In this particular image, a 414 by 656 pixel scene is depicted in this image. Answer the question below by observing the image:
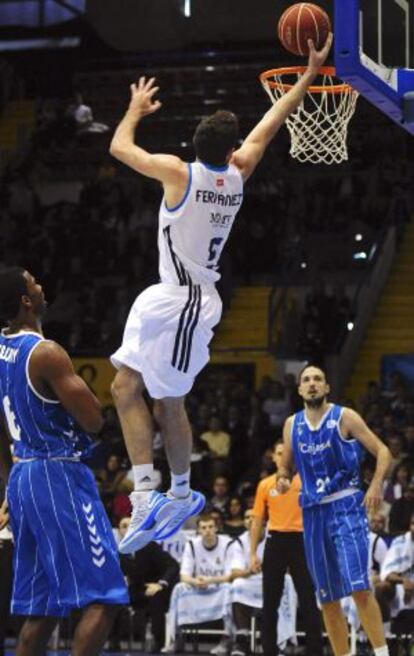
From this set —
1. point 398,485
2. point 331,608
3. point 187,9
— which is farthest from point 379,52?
point 187,9

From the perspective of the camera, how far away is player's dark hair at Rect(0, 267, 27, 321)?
7320 mm

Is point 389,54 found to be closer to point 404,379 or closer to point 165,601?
point 165,601

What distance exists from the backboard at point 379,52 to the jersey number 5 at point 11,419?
9.53 ft

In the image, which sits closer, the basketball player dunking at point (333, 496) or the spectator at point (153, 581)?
the basketball player dunking at point (333, 496)

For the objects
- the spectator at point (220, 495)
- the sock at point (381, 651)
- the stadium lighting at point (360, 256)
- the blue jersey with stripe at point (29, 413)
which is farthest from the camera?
the stadium lighting at point (360, 256)

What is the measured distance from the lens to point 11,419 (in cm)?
746

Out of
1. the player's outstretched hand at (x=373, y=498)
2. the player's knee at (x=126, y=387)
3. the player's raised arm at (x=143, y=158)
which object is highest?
the player's raised arm at (x=143, y=158)

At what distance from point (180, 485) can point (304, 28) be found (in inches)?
111

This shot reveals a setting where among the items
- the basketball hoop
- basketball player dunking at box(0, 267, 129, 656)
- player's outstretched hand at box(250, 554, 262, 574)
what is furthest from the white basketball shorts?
player's outstretched hand at box(250, 554, 262, 574)

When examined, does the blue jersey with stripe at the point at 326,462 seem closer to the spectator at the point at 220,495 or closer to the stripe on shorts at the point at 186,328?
the stripe on shorts at the point at 186,328

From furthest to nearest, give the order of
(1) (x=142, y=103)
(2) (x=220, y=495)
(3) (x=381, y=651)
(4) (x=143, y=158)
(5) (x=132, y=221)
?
(5) (x=132, y=221)
(2) (x=220, y=495)
(3) (x=381, y=651)
(1) (x=142, y=103)
(4) (x=143, y=158)

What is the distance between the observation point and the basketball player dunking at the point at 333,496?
438 inches

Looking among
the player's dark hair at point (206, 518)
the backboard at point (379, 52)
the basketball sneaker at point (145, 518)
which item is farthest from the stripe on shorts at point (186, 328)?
the player's dark hair at point (206, 518)

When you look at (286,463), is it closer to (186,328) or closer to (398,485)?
(186,328)
